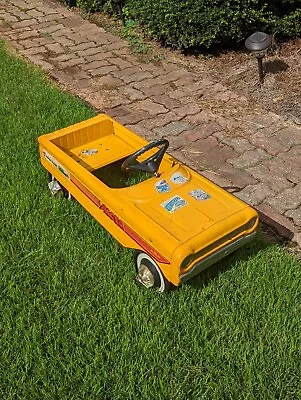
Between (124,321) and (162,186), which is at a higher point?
(162,186)

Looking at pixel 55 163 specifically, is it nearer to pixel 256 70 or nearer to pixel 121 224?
pixel 121 224

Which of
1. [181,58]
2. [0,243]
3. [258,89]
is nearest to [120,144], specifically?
[0,243]

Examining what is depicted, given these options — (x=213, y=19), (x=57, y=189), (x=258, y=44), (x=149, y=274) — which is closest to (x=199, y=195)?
(x=149, y=274)

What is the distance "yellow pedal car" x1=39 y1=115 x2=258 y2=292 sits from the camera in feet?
10.6

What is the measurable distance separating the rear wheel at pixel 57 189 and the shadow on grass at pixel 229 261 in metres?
1.31

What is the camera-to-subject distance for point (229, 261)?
3.73 m

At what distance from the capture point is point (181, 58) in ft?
22.6

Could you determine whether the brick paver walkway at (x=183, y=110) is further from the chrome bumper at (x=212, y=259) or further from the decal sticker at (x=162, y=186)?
the decal sticker at (x=162, y=186)

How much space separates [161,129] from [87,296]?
7.95ft

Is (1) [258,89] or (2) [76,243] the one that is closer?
(2) [76,243]

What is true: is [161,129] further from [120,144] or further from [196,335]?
[196,335]

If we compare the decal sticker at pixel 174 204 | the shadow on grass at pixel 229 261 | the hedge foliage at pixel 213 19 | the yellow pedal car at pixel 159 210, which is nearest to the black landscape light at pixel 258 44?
the hedge foliage at pixel 213 19

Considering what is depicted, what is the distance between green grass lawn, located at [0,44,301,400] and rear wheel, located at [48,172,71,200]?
135 mm

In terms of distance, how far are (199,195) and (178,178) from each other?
22 cm
